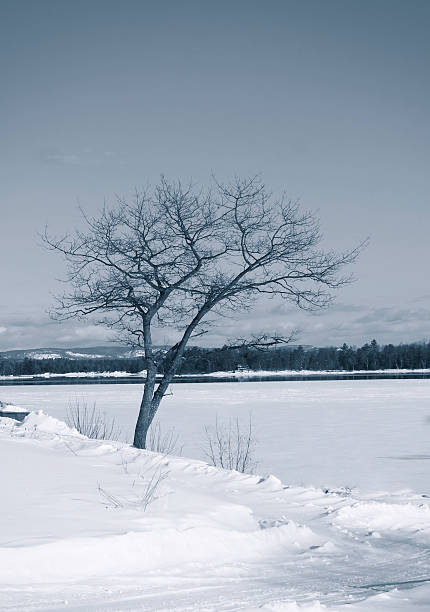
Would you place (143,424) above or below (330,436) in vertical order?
above

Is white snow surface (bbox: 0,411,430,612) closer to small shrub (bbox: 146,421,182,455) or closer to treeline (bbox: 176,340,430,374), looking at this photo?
small shrub (bbox: 146,421,182,455)

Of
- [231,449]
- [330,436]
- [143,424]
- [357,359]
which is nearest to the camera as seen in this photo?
[143,424]

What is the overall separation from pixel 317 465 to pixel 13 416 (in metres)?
8.37

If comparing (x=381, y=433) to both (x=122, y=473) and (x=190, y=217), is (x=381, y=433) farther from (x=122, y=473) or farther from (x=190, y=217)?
(x=122, y=473)

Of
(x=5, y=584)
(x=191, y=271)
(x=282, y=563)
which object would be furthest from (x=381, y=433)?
(x=5, y=584)

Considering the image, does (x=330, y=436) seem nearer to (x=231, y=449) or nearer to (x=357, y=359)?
(x=231, y=449)

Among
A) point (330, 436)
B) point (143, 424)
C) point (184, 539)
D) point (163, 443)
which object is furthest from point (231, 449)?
point (184, 539)

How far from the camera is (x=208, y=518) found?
25.2 ft

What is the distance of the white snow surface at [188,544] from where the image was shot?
210 inches

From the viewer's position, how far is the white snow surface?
17.5 ft

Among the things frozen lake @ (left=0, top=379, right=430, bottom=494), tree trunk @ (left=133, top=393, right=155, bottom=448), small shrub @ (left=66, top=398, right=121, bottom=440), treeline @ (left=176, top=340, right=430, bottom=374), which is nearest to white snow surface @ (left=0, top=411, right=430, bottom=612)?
tree trunk @ (left=133, top=393, right=155, bottom=448)

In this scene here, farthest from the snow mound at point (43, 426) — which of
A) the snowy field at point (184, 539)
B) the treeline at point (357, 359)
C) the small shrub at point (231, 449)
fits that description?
the treeline at point (357, 359)

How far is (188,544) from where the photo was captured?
22.3ft

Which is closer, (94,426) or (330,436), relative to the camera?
(94,426)
